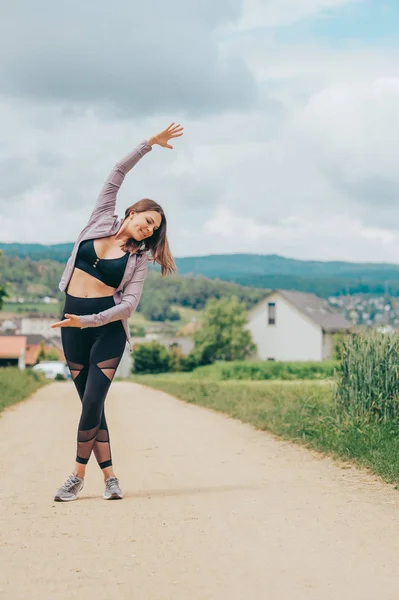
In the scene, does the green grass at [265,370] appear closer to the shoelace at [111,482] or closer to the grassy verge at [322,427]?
the grassy verge at [322,427]

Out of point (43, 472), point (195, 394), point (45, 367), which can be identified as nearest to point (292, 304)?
point (45, 367)

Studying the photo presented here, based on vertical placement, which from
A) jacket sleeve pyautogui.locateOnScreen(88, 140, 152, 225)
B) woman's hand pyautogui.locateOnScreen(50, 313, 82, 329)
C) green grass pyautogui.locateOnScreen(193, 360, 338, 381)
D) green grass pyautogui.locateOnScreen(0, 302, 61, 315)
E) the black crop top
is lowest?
green grass pyautogui.locateOnScreen(193, 360, 338, 381)

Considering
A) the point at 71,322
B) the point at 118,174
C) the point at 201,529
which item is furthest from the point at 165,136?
the point at 201,529

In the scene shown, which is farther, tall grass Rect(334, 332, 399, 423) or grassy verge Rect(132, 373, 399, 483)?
tall grass Rect(334, 332, 399, 423)

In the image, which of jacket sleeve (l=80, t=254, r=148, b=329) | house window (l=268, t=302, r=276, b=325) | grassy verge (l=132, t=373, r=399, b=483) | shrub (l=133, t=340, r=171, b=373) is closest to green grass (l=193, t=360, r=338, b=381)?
house window (l=268, t=302, r=276, b=325)

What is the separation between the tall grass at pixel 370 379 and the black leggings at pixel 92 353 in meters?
4.51

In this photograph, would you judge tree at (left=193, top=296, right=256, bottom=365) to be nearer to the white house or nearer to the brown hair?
the white house

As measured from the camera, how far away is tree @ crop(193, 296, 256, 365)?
8150cm

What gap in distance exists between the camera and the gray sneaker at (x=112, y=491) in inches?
268

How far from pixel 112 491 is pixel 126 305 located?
140 centimetres

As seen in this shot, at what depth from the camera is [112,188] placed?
22.7 feet

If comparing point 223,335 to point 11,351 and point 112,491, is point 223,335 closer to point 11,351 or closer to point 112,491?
point 11,351

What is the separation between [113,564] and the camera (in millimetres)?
4738

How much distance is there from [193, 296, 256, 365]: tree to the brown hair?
74.0m
